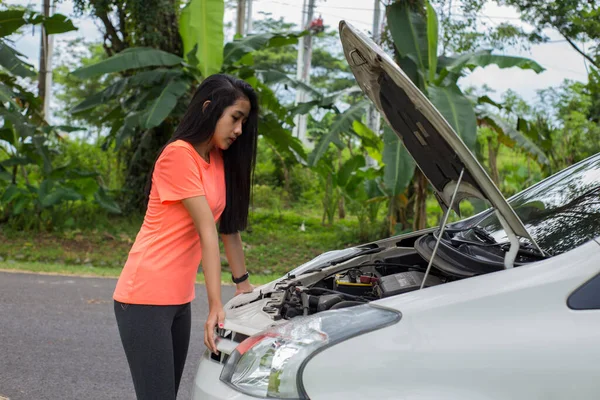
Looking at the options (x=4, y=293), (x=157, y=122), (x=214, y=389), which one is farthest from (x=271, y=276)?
(x=214, y=389)

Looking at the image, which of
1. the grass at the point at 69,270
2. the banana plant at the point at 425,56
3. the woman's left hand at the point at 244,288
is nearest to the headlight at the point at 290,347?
the woman's left hand at the point at 244,288

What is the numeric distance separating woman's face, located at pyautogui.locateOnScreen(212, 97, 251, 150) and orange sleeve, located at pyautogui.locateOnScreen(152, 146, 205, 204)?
0.50ft

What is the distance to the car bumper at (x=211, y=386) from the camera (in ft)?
7.73

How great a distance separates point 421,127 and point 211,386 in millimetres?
1186

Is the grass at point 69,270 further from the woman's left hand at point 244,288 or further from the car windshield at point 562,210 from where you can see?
the car windshield at point 562,210

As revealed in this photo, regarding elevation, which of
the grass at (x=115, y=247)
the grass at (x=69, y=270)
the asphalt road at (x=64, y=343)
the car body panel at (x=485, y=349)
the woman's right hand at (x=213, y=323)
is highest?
the car body panel at (x=485, y=349)

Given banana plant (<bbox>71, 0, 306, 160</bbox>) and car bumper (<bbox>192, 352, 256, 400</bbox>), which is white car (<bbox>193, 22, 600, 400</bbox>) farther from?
banana plant (<bbox>71, 0, 306, 160</bbox>)

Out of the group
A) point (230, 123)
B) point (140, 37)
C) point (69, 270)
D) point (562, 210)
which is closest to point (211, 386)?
point (230, 123)

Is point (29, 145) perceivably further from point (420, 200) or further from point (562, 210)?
point (562, 210)

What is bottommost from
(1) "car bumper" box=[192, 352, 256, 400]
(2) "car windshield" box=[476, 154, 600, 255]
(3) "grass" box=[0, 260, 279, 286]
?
(3) "grass" box=[0, 260, 279, 286]

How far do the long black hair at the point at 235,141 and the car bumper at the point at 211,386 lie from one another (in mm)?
658

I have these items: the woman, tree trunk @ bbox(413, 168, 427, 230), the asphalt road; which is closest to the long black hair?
the woman

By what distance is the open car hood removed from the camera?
7.80ft

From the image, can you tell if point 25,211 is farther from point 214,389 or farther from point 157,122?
point 214,389
